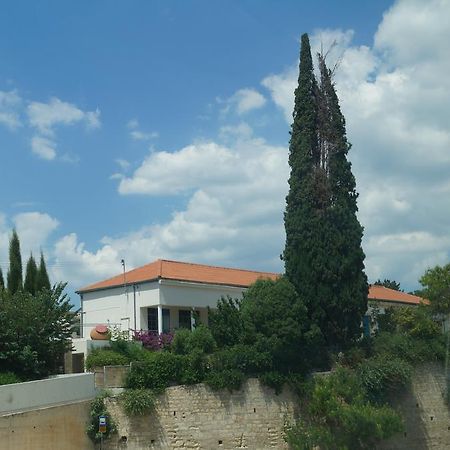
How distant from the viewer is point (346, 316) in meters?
28.4

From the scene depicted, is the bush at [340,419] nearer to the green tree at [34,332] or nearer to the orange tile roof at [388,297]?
the green tree at [34,332]

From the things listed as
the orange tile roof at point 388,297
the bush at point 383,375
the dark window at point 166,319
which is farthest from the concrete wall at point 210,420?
the orange tile roof at point 388,297

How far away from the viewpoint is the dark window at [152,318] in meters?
35.6

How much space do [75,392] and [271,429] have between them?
7582mm

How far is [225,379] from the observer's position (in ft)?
84.8

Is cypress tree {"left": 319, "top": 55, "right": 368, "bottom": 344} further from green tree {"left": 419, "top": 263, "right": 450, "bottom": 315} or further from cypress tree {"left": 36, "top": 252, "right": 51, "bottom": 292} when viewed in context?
cypress tree {"left": 36, "top": 252, "right": 51, "bottom": 292}

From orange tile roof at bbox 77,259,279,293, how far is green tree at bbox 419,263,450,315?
24.9 ft

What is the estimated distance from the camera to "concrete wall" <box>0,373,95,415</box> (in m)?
22.8

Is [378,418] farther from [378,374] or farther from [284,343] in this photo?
[284,343]

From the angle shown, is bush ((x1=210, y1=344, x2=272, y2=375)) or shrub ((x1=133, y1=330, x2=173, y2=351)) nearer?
bush ((x1=210, y1=344, x2=272, y2=375))

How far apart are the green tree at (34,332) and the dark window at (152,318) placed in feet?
26.7

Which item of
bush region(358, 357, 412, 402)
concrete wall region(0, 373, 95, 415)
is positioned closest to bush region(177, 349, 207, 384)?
concrete wall region(0, 373, 95, 415)

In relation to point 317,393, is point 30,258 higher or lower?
higher

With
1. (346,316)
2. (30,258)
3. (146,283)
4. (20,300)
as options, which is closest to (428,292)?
(346,316)
